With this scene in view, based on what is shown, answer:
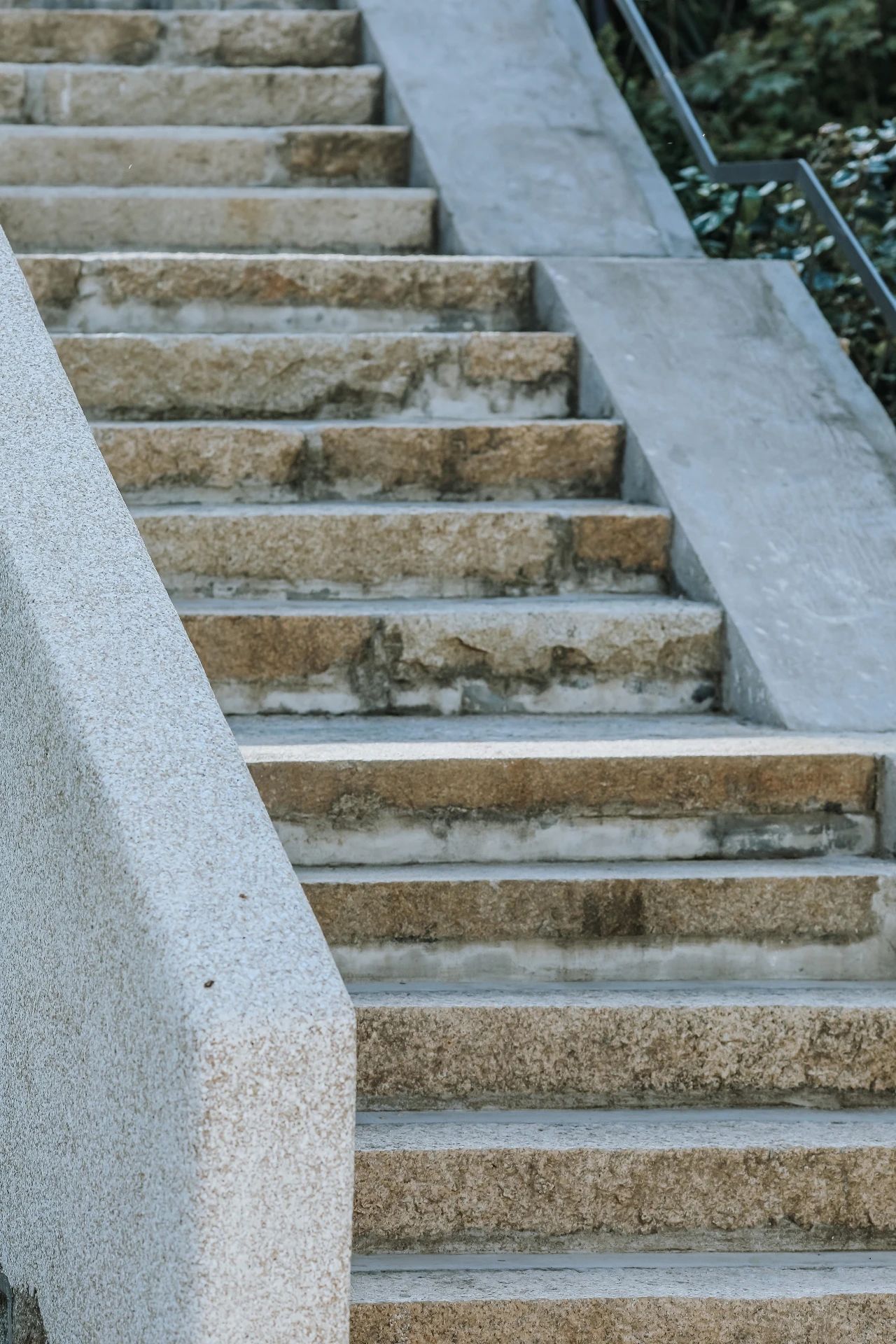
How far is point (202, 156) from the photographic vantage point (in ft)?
→ 14.3

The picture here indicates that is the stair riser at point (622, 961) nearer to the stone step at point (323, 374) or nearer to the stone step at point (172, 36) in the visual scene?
the stone step at point (323, 374)

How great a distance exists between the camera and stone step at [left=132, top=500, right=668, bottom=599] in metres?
3.08

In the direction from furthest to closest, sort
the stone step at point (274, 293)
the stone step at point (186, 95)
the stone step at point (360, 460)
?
1. the stone step at point (186, 95)
2. the stone step at point (274, 293)
3. the stone step at point (360, 460)

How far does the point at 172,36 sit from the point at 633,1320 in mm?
4173

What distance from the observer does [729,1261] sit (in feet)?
7.09

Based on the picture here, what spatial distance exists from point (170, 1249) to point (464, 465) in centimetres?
220

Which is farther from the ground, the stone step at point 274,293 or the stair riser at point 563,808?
the stone step at point 274,293

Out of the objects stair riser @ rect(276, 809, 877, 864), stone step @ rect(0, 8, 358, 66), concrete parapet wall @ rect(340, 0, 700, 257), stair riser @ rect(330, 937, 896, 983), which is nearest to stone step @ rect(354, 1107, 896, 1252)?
stair riser @ rect(330, 937, 896, 983)

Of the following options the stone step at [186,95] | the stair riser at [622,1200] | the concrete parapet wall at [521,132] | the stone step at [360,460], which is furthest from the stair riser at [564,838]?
the stone step at [186,95]

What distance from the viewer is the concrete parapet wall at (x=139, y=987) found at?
1.39 metres

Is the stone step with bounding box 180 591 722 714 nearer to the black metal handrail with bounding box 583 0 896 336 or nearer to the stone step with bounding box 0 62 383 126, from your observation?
the black metal handrail with bounding box 583 0 896 336

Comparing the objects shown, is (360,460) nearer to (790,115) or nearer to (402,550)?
(402,550)

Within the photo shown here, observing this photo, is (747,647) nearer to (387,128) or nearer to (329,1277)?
(329,1277)

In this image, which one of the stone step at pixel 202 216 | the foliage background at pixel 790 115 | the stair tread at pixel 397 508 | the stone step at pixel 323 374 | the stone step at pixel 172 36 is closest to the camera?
the stair tread at pixel 397 508
